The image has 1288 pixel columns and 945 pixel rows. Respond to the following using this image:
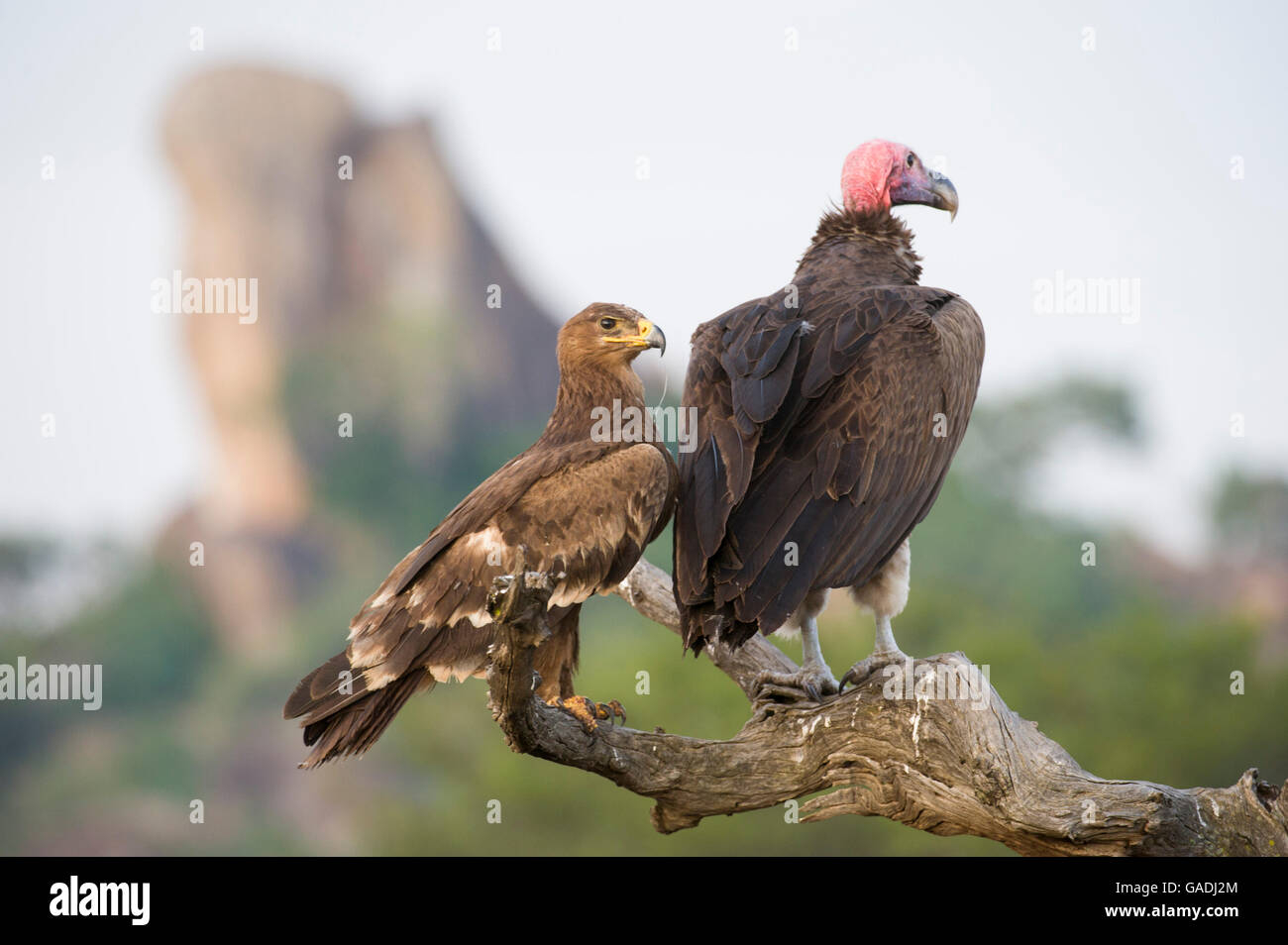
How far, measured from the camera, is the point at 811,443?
6.86 metres

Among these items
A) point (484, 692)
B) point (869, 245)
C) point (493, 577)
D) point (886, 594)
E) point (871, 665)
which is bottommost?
point (484, 692)

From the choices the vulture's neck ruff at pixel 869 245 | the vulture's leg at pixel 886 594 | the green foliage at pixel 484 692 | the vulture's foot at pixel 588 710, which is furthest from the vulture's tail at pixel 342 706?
the green foliage at pixel 484 692

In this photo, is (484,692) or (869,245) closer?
(869,245)

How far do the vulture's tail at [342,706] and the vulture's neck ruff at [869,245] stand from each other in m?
3.37

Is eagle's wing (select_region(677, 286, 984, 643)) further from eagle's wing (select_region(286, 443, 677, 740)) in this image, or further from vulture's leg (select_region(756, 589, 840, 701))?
vulture's leg (select_region(756, 589, 840, 701))

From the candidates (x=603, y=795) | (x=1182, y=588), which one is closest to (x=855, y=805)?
(x=603, y=795)

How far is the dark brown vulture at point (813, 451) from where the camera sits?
6.53 meters

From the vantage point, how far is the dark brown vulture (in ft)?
21.4

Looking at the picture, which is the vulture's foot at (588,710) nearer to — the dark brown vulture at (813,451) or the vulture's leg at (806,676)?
the dark brown vulture at (813,451)

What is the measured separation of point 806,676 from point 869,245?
261cm

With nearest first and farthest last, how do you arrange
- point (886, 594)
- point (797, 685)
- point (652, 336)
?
point (797, 685) → point (886, 594) → point (652, 336)

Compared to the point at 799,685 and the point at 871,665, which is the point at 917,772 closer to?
the point at 871,665

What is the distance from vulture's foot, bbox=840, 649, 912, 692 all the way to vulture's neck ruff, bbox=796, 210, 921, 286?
2.20 meters

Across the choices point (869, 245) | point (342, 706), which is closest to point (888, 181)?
point (869, 245)
